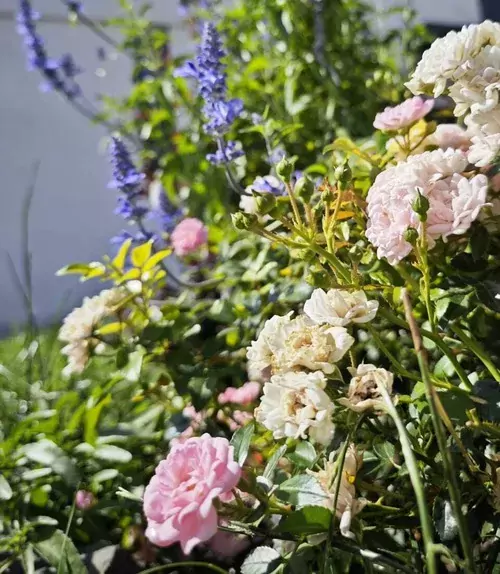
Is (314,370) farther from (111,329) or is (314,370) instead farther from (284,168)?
(111,329)

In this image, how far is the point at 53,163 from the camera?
13.6 feet

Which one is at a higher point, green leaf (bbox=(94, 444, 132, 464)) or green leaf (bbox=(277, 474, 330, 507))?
green leaf (bbox=(277, 474, 330, 507))

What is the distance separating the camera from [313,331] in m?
0.59

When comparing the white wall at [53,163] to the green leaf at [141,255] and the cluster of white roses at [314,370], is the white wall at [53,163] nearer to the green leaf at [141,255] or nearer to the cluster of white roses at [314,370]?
the green leaf at [141,255]

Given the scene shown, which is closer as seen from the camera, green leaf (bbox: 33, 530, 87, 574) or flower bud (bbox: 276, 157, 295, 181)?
flower bud (bbox: 276, 157, 295, 181)

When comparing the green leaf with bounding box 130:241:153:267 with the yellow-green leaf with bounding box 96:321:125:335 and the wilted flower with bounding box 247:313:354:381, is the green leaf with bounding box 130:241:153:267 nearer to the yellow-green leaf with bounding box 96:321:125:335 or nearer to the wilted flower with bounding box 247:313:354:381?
the yellow-green leaf with bounding box 96:321:125:335

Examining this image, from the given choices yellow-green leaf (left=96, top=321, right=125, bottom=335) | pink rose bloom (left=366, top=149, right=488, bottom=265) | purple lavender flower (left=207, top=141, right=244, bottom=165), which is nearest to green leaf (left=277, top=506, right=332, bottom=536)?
pink rose bloom (left=366, top=149, right=488, bottom=265)

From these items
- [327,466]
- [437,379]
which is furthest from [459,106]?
[327,466]

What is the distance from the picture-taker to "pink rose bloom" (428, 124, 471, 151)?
0.79 meters

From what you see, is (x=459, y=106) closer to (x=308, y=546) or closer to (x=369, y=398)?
(x=369, y=398)

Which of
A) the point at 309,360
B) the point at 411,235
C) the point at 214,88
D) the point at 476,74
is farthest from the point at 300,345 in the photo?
the point at 214,88

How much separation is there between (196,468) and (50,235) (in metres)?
3.78

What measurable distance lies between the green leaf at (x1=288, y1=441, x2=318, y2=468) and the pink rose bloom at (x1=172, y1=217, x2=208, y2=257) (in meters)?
0.69

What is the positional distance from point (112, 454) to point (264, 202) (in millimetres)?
440
